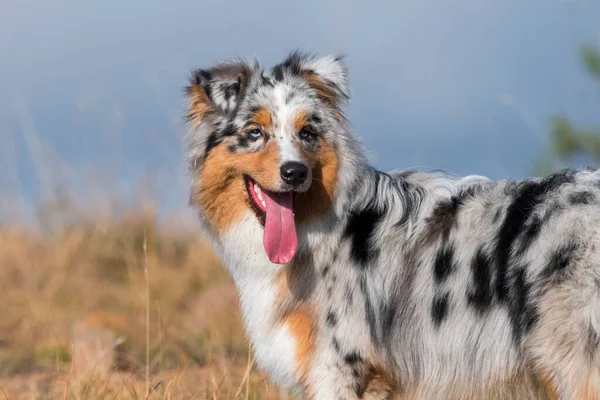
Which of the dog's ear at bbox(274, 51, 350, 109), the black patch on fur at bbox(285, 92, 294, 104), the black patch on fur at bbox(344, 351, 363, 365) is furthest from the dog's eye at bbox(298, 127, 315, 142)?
the black patch on fur at bbox(344, 351, 363, 365)

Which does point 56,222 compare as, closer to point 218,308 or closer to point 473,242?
point 218,308

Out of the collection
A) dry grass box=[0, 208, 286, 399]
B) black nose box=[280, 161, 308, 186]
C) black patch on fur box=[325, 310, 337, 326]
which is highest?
black nose box=[280, 161, 308, 186]

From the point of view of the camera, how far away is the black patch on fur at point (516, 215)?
4.79 m

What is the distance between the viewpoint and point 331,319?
4938 mm

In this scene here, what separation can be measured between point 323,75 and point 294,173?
0.87 metres

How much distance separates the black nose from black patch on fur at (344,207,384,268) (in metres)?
0.48

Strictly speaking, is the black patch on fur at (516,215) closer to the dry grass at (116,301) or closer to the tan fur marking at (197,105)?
the tan fur marking at (197,105)

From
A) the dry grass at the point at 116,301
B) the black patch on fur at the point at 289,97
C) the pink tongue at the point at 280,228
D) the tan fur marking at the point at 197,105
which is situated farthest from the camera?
the dry grass at the point at 116,301

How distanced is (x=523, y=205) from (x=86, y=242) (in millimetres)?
8217

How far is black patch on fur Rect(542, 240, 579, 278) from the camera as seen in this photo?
4613 mm

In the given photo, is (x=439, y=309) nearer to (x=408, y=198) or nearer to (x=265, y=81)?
(x=408, y=198)

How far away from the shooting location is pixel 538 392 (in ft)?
15.8

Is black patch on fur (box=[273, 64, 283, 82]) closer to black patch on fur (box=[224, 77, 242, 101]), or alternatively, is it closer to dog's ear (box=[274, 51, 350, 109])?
dog's ear (box=[274, 51, 350, 109])

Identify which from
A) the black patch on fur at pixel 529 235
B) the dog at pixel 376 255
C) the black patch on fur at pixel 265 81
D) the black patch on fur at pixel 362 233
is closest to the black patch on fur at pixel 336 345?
the dog at pixel 376 255
